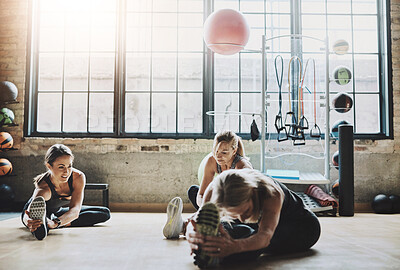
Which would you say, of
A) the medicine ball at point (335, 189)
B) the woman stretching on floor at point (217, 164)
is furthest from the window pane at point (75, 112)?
the medicine ball at point (335, 189)

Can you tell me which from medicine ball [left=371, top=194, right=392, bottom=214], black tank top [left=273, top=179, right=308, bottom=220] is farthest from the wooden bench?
medicine ball [left=371, top=194, right=392, bottom=214]

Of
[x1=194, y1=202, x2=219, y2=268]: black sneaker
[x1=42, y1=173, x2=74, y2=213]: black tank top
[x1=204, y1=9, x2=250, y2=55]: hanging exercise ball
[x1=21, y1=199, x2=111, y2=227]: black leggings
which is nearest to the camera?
[x1=194, y1=202, x2=219, y2=268]: black sneaker

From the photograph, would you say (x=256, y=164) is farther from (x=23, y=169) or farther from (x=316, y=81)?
(x=23, y=169)

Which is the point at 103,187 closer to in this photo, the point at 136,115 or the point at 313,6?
the point at 136,115

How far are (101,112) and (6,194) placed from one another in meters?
1.49

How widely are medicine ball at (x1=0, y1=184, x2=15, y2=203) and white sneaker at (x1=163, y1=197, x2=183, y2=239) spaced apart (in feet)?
8.85

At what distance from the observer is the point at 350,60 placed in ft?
17.1

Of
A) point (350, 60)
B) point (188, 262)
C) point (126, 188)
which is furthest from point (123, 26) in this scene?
point (188, 262)

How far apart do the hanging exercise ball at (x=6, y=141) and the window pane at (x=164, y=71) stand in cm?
187

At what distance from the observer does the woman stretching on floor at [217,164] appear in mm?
2680

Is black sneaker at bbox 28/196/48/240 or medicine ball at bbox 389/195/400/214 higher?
black sneaker at bbox 28/196/48/240

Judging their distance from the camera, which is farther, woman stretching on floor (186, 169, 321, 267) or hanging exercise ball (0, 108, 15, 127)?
hanging exercise ball (0, 108, 15, 127)

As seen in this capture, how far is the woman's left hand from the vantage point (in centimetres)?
167

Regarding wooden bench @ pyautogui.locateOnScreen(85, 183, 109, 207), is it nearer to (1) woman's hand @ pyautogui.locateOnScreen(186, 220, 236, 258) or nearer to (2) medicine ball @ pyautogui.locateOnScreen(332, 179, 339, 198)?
(2) medicine ball @ pyautogui.locateOnScreen(332, 179, 339, 198)
